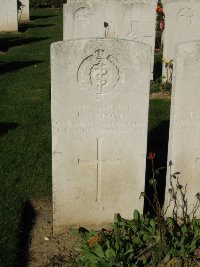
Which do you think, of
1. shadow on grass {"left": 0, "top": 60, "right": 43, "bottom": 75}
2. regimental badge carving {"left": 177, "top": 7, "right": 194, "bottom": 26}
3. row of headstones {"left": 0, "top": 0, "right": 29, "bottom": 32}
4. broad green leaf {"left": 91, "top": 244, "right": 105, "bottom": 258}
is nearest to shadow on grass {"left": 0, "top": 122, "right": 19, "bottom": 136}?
broad green leaf {"left": 91, "top": 244, "right": 105, "bottom": 258}

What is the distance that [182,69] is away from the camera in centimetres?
399

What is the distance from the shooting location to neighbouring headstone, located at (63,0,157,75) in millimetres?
8609

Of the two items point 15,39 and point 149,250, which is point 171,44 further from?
point 15,39

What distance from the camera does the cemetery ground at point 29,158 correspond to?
13.6 ft

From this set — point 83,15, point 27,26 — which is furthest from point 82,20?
point 27,26

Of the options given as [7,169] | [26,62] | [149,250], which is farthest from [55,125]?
[26,62]

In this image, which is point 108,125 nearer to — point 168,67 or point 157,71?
point 168,67

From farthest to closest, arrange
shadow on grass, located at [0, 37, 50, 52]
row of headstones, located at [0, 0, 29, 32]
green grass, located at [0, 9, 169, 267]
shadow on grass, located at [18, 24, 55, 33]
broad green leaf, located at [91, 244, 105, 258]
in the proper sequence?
shadow on grass, located at [18, 24, 55, 33], row of headstones, located at [0, 0, 29, 32], shadow on grass, located at [0, 37, 50, 52], green grass, located at [0, 9, 169, 267], broad green leaf, located at [91, 244, 105, 258]

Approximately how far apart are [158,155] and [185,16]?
12.5ft

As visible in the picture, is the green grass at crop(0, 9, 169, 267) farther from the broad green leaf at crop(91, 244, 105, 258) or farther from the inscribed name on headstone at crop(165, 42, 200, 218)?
the inscribed name on headstone at crop(165, 42, 200, 218)

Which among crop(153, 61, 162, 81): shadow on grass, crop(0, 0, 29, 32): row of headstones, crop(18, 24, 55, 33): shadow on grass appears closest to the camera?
crop(153, 61, 162, 81): shadow on grass

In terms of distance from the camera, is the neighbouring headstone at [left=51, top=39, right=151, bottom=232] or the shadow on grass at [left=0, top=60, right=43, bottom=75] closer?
the neighbouring headstone at [left=51, top=39, right=151, bottom=232]

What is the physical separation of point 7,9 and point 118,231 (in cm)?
1299

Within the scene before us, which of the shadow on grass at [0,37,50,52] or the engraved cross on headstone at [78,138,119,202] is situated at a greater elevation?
the shadow on grass at [0,37,50,52]
